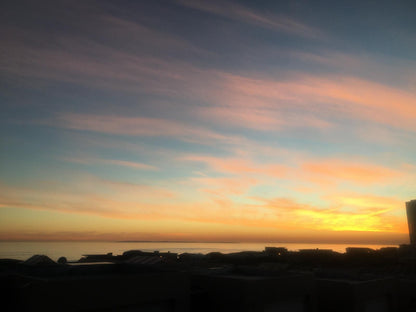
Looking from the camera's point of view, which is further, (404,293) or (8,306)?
(404,293)

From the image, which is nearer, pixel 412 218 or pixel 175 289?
pixel 175 289

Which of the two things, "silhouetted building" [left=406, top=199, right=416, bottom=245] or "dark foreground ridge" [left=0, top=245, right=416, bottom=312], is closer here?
"dark foreground ridge" [left=0, top=245, right=416, bottom=312]

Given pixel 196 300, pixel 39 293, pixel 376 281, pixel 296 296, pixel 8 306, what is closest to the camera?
pixel 39 293

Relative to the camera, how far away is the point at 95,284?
12492 mm

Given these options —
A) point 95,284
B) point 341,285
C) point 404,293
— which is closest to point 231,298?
point 95,284

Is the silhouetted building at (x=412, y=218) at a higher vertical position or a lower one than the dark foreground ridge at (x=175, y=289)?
higher

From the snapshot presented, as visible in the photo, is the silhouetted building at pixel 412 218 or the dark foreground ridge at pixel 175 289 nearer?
the dark foreground ridge at pixel 175 289

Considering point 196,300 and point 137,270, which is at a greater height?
point 137,270

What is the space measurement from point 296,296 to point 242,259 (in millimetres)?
72014

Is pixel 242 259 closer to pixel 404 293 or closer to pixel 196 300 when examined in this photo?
pixel 404 293

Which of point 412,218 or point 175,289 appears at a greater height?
point 412,218

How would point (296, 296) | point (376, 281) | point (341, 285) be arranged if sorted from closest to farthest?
point (296, 296) → point (341, 285) → point (376, 281)

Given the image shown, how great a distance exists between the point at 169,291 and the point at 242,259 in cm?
7832

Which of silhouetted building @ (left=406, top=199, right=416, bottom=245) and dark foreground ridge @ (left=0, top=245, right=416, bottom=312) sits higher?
silhouetted building @ (left=406, top=199, right=416, bottom=245)
